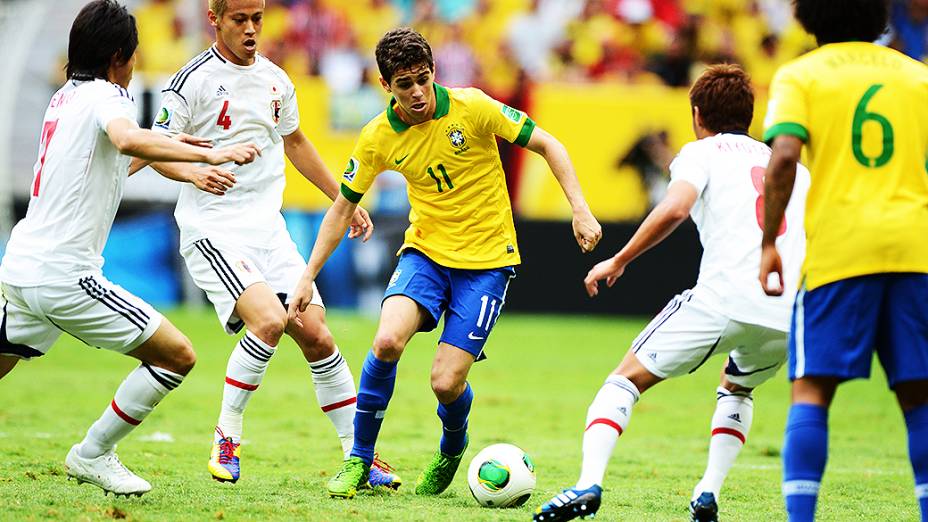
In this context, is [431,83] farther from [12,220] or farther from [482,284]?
[12,220]

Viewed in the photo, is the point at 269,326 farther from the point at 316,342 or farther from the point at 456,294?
the point at 456,294

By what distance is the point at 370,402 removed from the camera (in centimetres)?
640

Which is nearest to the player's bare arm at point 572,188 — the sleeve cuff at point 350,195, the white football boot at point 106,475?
the sleeve cuff at point 350,195

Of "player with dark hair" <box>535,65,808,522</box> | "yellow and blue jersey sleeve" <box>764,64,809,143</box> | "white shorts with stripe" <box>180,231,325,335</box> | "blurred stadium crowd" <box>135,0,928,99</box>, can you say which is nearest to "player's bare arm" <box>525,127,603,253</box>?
"player with dark hair" <box>535,65,808,522</box>

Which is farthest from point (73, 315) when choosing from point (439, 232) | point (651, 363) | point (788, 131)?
point (788, 131)

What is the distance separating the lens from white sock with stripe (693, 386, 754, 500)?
19.0 ft

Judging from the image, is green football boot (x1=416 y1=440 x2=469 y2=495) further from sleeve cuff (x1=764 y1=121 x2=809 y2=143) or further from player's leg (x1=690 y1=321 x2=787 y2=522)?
sleeve cuff (x1=764 y1=121 x2=809 y2=143)

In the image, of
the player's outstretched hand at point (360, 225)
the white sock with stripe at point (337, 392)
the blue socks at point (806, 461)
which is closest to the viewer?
the blue socks at point (806, 461)

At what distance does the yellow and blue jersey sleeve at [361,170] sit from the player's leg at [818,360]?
103 inches

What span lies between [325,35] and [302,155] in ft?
43.2

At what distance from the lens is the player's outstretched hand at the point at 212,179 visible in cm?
559

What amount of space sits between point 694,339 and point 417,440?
3.93 meters

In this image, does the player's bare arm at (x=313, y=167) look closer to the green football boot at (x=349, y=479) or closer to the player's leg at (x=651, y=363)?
the green football boot at (x=349, y=479)

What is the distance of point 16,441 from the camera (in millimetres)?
8094
